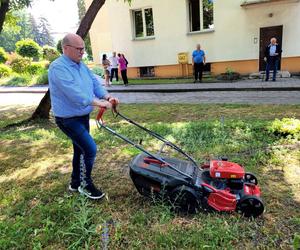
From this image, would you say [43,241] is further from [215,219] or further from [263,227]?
[263,227]

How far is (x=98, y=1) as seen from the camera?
8.72 meters

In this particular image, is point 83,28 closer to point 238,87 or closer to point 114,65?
point 238,87

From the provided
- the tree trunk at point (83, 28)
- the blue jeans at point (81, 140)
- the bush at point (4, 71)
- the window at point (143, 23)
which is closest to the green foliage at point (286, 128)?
the blue jeans at point (81, 140)

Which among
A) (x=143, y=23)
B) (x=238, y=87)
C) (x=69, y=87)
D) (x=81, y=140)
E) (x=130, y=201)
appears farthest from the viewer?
(x=143, y=23)

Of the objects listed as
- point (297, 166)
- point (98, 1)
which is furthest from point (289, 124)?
point (98, 1)

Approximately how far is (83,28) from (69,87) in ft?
19.0

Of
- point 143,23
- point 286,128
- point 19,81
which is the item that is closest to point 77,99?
point 286,128

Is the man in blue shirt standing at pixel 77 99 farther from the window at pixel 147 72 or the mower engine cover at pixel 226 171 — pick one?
the window at pixel 147 72

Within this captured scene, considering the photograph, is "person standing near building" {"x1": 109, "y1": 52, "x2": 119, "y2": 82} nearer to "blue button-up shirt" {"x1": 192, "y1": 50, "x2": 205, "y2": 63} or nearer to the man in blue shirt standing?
"blue button-up shirt" {"x1": 192, "y1": 50, "x2": 205, "y2": 63}

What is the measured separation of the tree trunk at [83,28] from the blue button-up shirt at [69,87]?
5312 millimetres

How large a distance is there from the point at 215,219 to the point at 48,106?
21.8 ft

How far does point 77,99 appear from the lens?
3293 mm

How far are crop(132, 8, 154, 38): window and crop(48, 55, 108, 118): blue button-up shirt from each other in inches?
619

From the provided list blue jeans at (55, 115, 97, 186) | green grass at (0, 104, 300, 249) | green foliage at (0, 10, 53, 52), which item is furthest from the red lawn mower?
green foliage at (0, 10, 53, 52)
